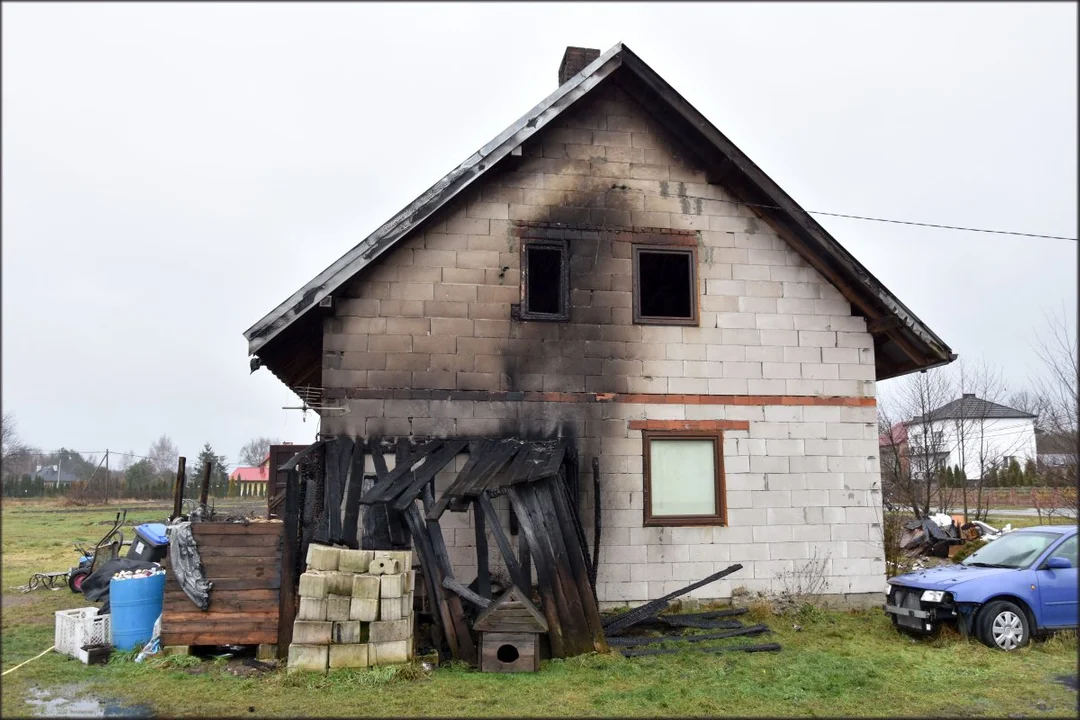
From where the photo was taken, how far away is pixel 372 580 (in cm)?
803

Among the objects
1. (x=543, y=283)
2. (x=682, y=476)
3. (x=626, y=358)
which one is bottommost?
(x=682, y=476)

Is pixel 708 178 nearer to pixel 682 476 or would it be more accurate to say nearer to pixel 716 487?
pixel 682 476

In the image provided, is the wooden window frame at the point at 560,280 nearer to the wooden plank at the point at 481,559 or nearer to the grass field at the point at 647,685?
the wooden plank at the point at 481,559

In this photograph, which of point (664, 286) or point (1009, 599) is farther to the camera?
point (664, 286)

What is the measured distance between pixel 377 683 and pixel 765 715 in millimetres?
3610

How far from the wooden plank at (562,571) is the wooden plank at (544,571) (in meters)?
0.05

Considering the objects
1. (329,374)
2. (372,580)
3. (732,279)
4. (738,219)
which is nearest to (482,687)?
(372,580)

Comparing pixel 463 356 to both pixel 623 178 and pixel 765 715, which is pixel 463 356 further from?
pixel 765 715

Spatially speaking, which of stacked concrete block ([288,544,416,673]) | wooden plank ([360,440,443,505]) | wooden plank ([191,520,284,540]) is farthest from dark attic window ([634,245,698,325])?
wooden plank ([191,520,284,540])

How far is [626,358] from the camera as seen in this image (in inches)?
431

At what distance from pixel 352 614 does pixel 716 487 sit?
5.38 metres

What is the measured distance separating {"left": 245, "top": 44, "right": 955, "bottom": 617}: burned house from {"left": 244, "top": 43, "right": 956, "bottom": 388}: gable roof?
3cm

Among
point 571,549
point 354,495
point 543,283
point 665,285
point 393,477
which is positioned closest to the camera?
point 571,549

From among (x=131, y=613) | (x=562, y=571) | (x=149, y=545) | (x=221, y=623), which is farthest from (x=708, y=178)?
(x=149, y=545)
